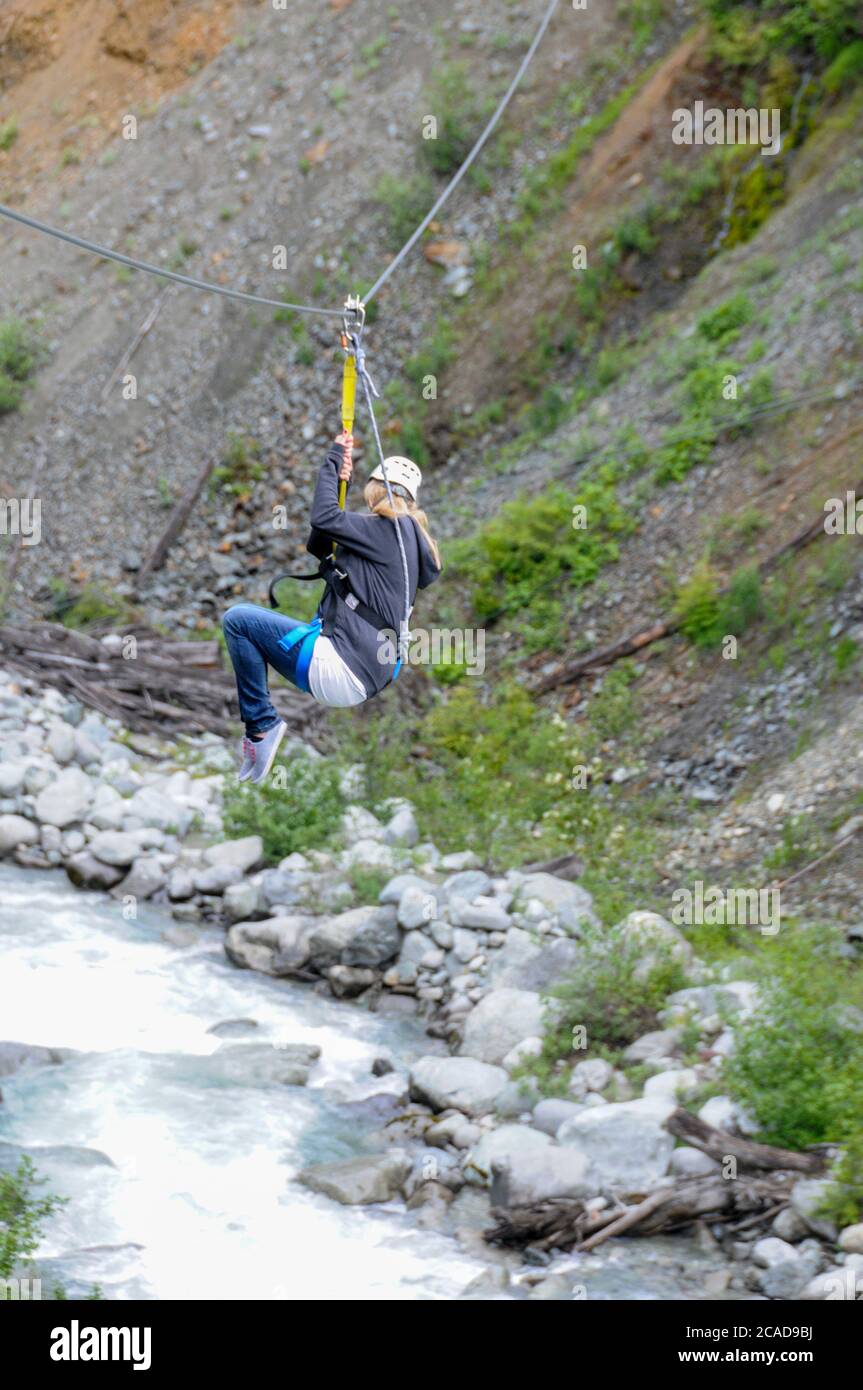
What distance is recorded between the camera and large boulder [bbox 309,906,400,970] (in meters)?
11.5

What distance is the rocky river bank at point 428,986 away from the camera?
8453mm

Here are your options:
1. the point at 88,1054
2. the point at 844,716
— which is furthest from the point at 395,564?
the point at 844,716

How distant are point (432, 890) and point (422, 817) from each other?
60.6 inches

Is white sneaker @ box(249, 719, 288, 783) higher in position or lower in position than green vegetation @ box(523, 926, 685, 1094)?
higher

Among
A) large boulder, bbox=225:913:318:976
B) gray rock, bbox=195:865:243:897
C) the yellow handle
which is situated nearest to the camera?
the yellow handle

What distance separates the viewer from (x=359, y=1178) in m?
8.90

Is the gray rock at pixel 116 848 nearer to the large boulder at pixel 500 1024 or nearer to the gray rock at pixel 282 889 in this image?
the gray rock at pixel 282 889

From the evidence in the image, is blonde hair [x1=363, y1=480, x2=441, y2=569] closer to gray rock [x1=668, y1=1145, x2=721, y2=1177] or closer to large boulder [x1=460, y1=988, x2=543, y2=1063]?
gray rock [x1=668, y1=1145, x2=721, y2=1177]

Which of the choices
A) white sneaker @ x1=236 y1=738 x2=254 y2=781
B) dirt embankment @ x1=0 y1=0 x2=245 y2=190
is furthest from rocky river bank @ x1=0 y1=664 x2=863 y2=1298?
dirt embankment @ x1=0 y1=0 x2=245 y2=190

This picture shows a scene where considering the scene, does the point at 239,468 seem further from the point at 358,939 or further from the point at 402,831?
the point at 358,939

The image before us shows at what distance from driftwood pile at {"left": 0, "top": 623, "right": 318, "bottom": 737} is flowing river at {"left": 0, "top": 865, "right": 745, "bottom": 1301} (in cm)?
262

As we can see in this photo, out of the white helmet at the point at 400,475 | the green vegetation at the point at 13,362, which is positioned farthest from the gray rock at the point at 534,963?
the green vegetation at the point at 13,362

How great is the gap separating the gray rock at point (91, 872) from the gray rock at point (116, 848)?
0.17 ft
